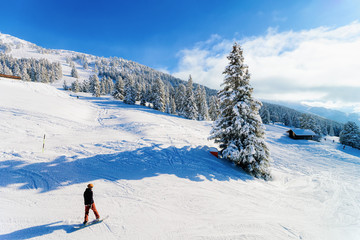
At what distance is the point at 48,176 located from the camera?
7.90m

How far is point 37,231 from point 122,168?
15.7ft

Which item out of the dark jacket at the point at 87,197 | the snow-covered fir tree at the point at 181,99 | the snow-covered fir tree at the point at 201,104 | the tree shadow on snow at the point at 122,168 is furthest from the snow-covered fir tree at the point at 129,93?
the dark jacket at the point at 87,197

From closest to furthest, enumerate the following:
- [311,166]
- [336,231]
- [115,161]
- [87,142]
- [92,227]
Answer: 1. [92,227]
2. [336,231]
3. [115,161]
4. [87,142]
5. [311,166]

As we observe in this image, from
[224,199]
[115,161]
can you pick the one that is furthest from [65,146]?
[224,199]

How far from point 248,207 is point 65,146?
542 inches

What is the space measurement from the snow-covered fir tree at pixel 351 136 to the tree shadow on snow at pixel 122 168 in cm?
5001

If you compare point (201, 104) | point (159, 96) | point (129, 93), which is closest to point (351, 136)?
point (201, 104)

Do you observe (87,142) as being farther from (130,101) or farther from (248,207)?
(130,101)

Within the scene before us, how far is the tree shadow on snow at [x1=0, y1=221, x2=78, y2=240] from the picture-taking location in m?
4.76

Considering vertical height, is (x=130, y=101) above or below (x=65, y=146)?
above

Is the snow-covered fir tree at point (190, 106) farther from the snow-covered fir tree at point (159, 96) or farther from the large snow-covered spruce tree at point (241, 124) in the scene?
the large snow-covered spruce tree at point (241, 124)

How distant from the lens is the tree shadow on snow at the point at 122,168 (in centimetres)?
764

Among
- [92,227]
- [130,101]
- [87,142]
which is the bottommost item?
[92,227]

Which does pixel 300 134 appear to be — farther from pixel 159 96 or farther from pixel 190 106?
pixel 159 96
